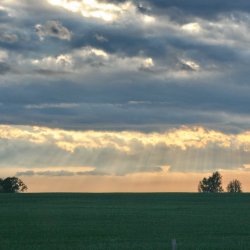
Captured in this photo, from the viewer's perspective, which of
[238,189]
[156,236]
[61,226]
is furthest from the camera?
[238,189]

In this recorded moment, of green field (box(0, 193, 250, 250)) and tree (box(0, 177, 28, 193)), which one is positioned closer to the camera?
green field (box(0, 193, 250, 250))

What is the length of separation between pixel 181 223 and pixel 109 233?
36.7 ft

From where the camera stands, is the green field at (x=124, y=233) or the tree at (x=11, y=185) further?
the tree at (x=11, y=185)

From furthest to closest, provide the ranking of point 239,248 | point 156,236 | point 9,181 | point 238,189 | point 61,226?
point 238,189 < point 9,181 < point 61,226 < point 156,236 < point 239,248

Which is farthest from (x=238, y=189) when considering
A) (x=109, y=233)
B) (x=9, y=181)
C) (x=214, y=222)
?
(x=109, y=233)

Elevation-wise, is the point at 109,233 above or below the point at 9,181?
below

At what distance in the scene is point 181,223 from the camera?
58.6 metres

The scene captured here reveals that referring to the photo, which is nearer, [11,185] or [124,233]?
[124,233]

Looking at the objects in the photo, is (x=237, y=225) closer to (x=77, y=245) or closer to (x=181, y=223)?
(x=181, y=223)

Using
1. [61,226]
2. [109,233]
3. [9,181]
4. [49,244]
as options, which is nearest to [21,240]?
[49,244]

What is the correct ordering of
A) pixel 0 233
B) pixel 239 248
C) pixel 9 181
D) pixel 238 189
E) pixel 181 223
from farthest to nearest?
pixel 238 189 → pixel 9 181 → pixel 181 223 → pixel 0 233 → pixel 239 248

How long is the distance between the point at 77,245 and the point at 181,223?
19263 mm

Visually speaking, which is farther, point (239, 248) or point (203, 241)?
point (203, 241)

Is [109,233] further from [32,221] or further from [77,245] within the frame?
[32,221]
